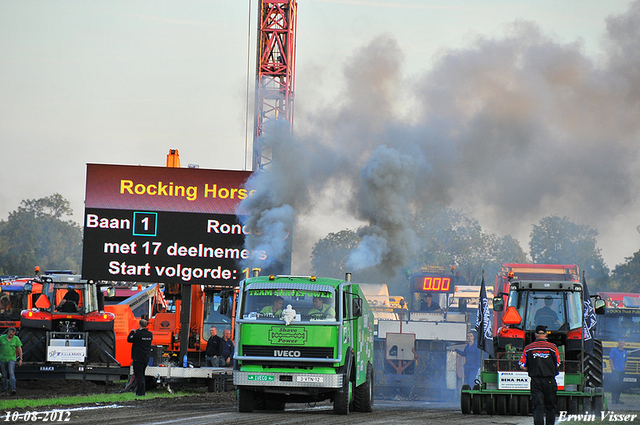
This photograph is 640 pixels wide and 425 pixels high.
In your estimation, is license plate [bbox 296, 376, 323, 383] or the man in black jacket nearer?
license plate [bbox 296, 376, 323, 383]

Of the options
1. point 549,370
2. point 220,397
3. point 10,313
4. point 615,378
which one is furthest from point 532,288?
point 10,313

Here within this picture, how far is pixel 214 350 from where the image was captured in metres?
22.7

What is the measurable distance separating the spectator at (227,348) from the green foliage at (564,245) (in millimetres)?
78722

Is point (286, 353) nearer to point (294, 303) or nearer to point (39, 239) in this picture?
point (294, 303)

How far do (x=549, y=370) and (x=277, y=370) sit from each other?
510 cm

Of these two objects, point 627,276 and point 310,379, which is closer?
point 310,379

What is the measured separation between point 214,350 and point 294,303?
21.8 feet

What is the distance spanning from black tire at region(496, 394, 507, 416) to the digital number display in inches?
743

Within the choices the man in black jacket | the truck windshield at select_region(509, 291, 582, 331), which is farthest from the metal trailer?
the man in black jacket

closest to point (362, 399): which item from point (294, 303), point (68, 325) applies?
point (294, 303)

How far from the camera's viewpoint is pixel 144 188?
76.3 ft

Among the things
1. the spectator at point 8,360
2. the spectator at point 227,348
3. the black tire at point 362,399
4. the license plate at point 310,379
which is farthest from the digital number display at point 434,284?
the license plate at point 310,379

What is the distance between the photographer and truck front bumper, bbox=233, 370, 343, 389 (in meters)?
16.3

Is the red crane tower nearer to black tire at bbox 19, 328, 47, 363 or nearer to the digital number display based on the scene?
the digital number display
